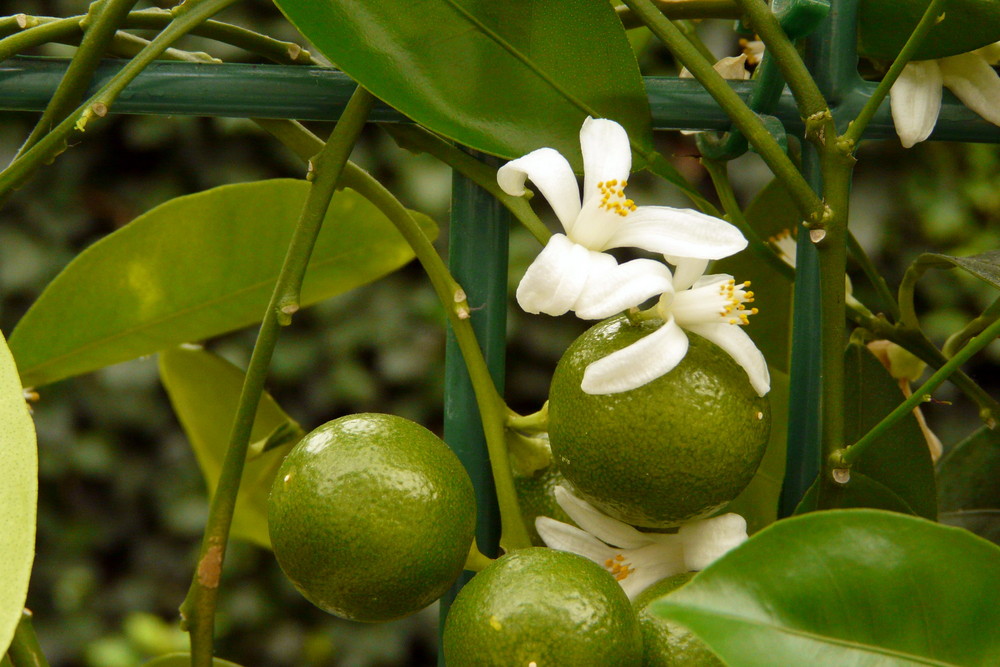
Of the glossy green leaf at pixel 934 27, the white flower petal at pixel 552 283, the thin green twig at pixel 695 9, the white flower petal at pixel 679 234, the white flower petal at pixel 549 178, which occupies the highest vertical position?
the thin green twig at pixel 695 9

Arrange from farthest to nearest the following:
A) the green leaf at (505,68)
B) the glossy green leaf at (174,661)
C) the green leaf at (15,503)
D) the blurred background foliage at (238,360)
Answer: the blurred background foliage at (238,360)
the glossy green leaf at (174,661)
the green leaf at (505,68)
the green leaf at (15,503)

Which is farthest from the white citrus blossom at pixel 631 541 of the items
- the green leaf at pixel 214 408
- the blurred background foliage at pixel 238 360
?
the blurred background foliage at pixel 238 360

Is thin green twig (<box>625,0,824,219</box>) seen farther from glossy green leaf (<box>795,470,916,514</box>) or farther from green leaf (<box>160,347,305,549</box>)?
green leaf (<box>160,347,305,549</box>)

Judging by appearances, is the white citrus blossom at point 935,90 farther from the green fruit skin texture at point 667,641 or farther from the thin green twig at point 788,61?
the green fruit skin texture at point 667,641

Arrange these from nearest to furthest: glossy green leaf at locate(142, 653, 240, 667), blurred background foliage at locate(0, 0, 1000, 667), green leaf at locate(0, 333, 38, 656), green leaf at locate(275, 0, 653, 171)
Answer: green leaf at locate(0, 333, 38, 656), green leaf at locate(275, 0, 653, 171), glossy green leaf at locate(142, 653, 240, 667), blurred background foliage at locate(0, 0, 1000, 667)

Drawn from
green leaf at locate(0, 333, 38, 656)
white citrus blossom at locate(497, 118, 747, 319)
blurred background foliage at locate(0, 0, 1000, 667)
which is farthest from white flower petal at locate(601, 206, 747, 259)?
blurred background foliage at locate(0, 0, 1000, 667)
